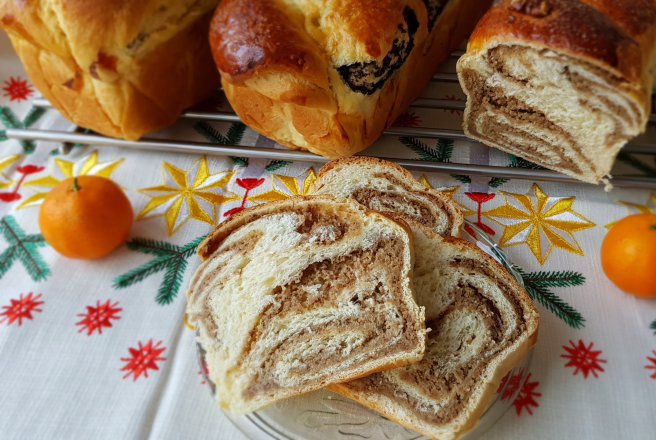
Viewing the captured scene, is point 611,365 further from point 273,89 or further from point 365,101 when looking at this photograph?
point 273,89

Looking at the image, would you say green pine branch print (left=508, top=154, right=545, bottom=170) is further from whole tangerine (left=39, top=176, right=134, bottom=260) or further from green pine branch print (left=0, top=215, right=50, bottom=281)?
green pine branch print (left=0, top=215, right=50, bottom=281)

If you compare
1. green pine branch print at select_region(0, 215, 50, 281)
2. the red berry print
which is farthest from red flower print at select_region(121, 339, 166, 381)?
the red berry print

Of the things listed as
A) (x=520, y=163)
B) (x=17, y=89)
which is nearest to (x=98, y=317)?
(x=17, y=89)

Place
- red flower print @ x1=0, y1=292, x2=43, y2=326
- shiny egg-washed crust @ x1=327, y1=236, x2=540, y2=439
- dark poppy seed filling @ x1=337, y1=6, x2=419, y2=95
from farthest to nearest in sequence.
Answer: dark poppy seed filling @ x1=337, y1=6, x2=419, y2=95
red flower print @ x1=0, y1=292, x2=43, y2=326
shiny egg-washed crust @ x1=327, y1=236, x2=540, y2=439

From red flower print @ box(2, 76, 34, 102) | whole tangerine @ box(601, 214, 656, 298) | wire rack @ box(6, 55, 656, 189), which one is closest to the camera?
whole tangerine @ box(601, 214, 656, 298)

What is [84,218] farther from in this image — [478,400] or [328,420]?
[478,400]

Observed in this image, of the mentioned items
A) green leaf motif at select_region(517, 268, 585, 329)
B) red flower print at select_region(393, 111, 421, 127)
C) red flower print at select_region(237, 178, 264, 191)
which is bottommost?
red flower print at select_region(237, 178, 264, 191)

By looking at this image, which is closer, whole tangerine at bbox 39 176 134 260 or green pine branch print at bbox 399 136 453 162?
whole tangerine at bbox 39 176 134 260
